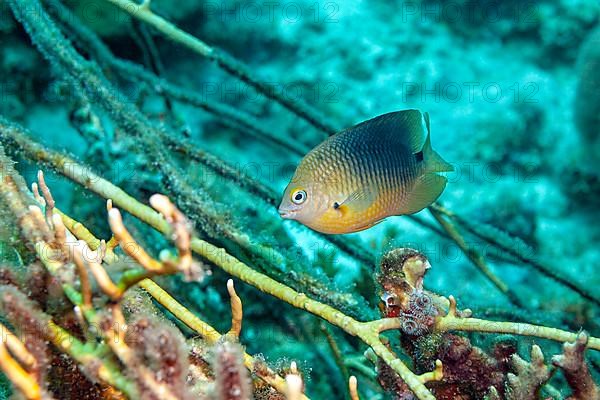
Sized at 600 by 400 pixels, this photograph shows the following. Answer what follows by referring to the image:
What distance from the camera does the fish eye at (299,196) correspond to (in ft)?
6.09

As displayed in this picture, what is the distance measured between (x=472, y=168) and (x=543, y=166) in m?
0.91

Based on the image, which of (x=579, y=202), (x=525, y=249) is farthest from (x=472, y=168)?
(x=525, y=249)

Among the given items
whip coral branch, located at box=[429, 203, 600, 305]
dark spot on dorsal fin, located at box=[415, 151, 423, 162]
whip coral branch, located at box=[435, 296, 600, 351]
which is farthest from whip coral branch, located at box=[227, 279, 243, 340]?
whip coral branch, located at box=[429, 203, 600, 305]

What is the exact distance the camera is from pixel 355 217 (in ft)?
6.21

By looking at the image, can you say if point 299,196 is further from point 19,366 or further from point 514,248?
point 514,248

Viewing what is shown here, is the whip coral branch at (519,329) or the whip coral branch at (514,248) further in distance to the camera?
the whip coral branch at (514,248)

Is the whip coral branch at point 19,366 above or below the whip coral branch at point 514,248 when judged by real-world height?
below

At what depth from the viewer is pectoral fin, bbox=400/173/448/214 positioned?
2053 mm

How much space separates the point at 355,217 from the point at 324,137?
300 cm

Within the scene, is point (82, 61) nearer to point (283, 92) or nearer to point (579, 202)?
point (283, 92)

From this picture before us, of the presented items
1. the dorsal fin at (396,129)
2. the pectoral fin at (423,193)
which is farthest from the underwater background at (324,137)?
the dorsal fin at (396,129)

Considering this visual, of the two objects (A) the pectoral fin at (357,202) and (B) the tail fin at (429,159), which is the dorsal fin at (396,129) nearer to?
(B) the tail fin at (429,159)

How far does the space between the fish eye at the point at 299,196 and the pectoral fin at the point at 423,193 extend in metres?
0.46

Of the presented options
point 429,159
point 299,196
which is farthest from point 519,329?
point 299,196
